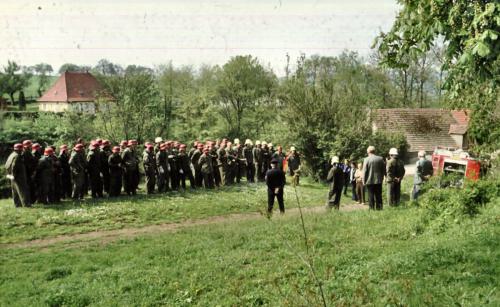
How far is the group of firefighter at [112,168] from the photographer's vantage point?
547 inches

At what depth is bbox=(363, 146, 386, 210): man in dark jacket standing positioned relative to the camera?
12.0 m

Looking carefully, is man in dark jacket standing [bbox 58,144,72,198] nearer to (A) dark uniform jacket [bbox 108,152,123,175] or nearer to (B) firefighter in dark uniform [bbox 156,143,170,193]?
(A) dark uniform jacket [bbox 108,152,123,175]

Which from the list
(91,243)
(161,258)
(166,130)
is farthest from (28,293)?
(166,130)

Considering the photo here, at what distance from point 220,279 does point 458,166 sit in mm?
17355

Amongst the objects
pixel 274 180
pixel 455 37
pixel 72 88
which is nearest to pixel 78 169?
pixel 274 180

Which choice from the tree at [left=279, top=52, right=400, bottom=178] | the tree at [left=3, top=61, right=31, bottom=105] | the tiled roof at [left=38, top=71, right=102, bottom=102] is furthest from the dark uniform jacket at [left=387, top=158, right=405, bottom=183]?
the tree at [left=3, top=61, right=31, bottom=105]

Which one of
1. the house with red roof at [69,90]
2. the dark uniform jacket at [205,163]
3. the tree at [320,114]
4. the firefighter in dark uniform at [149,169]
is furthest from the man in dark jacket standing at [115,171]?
the house with red roof at [69,90]

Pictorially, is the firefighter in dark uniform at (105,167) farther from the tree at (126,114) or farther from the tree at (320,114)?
the tree at (126,114)

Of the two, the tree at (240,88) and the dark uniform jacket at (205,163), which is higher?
the tree at (240,88)

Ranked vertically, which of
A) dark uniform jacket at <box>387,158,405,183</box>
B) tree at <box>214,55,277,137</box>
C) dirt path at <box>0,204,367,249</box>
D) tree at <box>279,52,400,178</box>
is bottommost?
dirt path at <box>0,204,367,249</box>

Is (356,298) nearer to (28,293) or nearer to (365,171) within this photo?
(28,293)

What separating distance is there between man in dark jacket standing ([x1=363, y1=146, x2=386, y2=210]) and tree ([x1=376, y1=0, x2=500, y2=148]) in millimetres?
5362

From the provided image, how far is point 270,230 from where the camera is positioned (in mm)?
9625

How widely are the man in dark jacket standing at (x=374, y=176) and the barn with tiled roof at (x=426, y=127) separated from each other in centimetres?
2030
